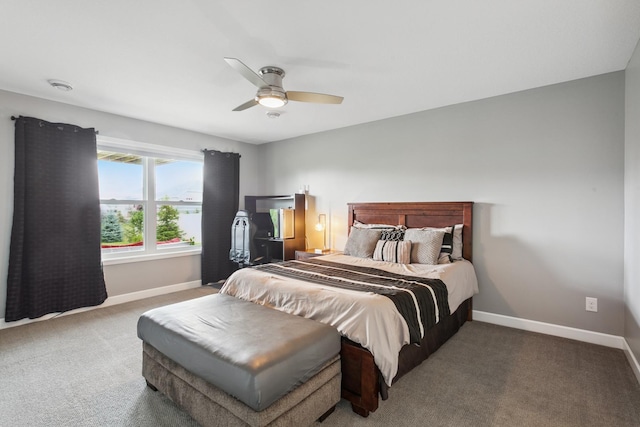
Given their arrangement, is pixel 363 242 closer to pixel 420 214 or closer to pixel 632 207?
pixel 420 214

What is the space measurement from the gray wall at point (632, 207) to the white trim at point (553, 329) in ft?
0.51

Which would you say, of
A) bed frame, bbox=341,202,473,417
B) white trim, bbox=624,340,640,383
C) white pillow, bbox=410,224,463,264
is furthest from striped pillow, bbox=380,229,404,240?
white trim, bbox=624,340,640,383

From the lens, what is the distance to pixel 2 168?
3.22 metres

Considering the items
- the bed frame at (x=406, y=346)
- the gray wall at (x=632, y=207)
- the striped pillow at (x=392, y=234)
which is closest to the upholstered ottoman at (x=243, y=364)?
the bed frame at (x=406, y=346)

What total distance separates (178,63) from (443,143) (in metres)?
2.88

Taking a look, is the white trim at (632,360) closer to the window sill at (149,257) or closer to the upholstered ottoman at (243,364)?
the upholstered ottoman at (243,364)

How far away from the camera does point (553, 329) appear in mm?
3059

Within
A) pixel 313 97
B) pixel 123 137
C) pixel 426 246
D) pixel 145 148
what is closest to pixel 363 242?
pixel 426 246

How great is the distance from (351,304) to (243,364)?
79 cm

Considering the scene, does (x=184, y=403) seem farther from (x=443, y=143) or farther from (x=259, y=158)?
(x=259, y=158)

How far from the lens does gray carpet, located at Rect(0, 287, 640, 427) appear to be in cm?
188

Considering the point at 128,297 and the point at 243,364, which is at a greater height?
the point at 243,364

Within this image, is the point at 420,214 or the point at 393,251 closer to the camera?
the point at 393,251

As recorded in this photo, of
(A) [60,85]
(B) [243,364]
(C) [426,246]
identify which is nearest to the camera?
(B) [243,364]
